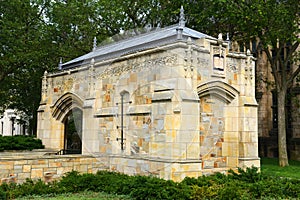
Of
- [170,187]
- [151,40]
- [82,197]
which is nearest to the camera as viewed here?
[170,187]

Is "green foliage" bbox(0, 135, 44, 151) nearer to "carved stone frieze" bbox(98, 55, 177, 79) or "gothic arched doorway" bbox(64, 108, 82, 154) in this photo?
"gothic arched doorway" bbox(64, 108, 82, 154)

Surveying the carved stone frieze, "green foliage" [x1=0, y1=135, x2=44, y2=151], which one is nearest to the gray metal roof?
the carved stone frieze

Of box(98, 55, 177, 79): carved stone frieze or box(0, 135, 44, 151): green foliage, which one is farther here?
box(0, 135, 44, 151): green foliage

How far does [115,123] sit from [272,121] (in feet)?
56.0

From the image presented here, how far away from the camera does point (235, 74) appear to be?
13383 millimetres

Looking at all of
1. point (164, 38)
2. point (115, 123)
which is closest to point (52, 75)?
point (115, 123)

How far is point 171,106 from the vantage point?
11523 mm

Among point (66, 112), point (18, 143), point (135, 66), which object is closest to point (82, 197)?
point (135, 66)

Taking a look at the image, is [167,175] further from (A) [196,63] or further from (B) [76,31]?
(B) [76,31]

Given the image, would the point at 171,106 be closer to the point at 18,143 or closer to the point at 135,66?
the point at 135,66

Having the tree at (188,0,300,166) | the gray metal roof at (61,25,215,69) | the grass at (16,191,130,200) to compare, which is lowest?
the grass at (16,191,130,200)

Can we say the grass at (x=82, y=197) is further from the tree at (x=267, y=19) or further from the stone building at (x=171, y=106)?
the tree at (x=267, y=19)

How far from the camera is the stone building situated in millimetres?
11555

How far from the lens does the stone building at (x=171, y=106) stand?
455 inches
